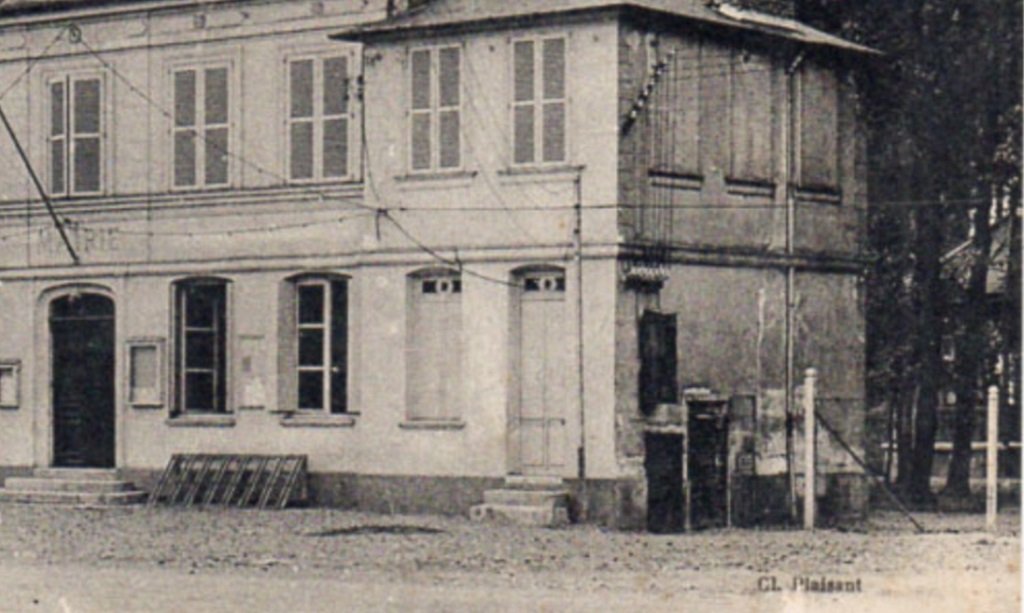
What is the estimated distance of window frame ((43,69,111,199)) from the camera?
31031 millimetres

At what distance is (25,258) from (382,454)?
6.48 m

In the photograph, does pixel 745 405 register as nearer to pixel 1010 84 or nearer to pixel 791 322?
pixel 791 322

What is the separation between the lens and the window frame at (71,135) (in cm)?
3103

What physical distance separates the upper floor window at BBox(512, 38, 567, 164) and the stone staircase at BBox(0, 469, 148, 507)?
703cm

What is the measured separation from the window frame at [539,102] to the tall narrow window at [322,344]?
3.43 m

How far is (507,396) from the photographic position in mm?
27359

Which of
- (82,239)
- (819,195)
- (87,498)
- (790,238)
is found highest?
(819,195)

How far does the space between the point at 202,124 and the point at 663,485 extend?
846 cm

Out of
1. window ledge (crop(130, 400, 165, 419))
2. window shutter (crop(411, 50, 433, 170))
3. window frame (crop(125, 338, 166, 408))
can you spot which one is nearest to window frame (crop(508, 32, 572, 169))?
window shutter (crop(411, 50, 433, 170))

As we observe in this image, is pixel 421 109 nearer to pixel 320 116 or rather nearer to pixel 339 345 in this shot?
pixel 320 116

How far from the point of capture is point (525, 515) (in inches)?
1043

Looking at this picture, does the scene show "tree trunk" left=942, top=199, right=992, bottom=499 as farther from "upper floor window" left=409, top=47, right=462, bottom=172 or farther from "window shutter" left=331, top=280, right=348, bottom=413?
"window shutter" left=331, top=280, right=348, bottom=413

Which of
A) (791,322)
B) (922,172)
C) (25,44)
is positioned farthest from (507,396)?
(25,44)

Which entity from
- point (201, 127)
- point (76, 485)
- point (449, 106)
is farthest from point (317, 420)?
point (449, 106)
